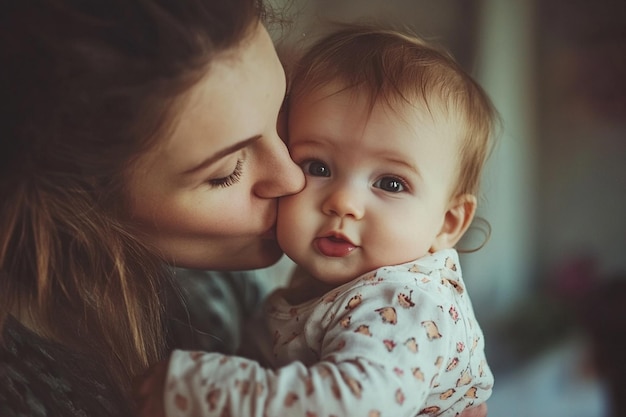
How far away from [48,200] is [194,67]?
204 mm

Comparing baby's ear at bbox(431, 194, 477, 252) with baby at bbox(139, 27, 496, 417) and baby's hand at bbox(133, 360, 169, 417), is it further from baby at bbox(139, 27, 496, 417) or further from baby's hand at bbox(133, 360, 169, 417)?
baby's hand at bbox(133, 360, 169, 417)

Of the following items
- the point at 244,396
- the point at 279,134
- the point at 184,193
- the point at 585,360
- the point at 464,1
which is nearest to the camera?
the point at 244,396

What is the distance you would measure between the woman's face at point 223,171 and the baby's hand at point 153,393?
18 cm

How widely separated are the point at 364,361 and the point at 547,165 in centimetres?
172

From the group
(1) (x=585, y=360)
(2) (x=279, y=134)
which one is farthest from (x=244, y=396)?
(1) (x=585, y=360)

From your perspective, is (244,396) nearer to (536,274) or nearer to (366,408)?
(366,408)

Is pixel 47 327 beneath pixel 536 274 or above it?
above

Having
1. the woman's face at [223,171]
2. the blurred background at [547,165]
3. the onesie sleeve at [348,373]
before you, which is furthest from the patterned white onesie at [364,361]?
the blurred background at [547,165]

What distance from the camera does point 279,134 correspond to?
888mm

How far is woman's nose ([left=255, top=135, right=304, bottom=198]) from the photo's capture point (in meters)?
0.81

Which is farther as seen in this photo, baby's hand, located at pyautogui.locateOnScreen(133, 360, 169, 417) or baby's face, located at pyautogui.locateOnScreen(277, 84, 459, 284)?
baby's face, located at pyautogui.locateOnScreen(277, 84, 459, 284)

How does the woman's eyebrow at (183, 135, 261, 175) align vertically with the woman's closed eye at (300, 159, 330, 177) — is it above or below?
above

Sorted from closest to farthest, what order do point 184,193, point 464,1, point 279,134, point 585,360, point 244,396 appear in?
1. point 244,396
2. point 184,193
3. point 279,134
4. point 585,360
5. point 464,1

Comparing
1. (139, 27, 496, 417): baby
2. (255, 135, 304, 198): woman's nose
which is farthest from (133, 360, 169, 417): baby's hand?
(255, 135, 304, 198): woman's nose
